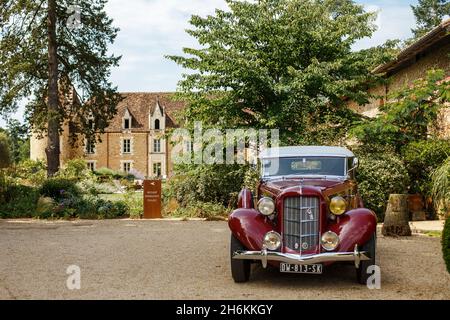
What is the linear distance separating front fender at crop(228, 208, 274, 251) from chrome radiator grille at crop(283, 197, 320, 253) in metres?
0.27

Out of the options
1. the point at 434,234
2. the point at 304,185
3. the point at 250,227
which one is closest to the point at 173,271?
the point at 250,227

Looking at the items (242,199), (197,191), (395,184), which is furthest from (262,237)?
(197,191)

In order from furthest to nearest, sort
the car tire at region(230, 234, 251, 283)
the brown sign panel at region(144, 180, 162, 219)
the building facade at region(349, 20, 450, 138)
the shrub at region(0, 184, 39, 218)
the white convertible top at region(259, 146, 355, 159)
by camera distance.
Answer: the shrub at region(0, 184, 39, 218) → the brown sign panel at region(144, 180, 162, 219) → the building facade at region(349, 20, 450, 138) → the white convertible top at region(259, 146, 355, 159) → the car tire at region(230, 234, 251, 283)

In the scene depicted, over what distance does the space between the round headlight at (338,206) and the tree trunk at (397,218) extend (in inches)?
201

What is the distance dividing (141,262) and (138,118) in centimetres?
4833

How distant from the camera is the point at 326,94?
1697 centimetres

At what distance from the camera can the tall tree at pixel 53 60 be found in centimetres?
2405

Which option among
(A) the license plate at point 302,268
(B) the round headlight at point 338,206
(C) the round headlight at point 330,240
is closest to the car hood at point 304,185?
(B) the round headlight at point 338,206

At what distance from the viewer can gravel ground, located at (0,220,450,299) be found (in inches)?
255

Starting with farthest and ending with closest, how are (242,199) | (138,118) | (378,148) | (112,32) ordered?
1. (138,118)
2. (112,32)
3. (378,148)
4. (242,199)

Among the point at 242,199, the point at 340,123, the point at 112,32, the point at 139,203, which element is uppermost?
the point at 112,32

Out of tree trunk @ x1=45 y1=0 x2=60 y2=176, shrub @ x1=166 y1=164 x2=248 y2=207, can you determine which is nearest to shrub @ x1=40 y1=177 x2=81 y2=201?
shrub @ x1=166 y1=164 x2=248 y2=207

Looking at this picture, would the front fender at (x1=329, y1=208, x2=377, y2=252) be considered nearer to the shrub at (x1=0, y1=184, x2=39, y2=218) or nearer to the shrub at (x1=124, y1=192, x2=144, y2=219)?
the shrub at (x1=124, y1=192, x2=144, y2=219)
